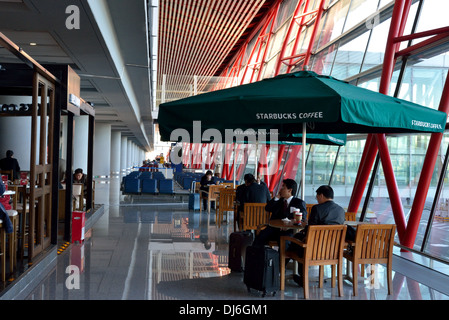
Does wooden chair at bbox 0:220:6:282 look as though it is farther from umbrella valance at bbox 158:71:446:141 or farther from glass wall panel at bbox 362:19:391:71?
glass wall panel at bbox 362:19:391:71

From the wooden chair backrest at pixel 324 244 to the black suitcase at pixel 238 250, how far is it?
51.8 inches

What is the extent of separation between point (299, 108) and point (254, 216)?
123 inches

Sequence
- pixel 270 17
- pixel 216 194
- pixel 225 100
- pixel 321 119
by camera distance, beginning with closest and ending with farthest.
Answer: pixel 321 119 < pixel 225 100 < pixel 216 194 < pixel 270 17

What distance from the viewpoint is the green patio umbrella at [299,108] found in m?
4.68

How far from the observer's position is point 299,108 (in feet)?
15.7

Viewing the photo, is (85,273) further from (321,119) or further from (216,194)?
(216,194)

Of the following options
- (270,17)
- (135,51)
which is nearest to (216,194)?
(135,51)

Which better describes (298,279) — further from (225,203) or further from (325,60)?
(325,60)

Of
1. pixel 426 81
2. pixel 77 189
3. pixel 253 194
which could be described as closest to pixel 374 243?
pixel 253 194

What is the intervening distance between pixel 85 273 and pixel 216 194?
6.94 meters

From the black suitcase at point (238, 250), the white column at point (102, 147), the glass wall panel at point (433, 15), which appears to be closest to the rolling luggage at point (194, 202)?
the black suitcase at point (238, 250)

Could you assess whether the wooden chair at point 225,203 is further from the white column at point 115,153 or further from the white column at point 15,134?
the white column at point 115,153

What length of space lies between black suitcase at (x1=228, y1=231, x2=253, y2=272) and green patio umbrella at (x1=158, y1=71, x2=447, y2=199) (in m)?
1.77

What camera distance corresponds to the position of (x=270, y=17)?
2155 cm
